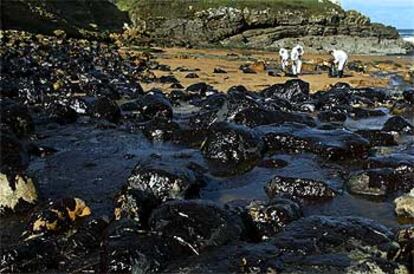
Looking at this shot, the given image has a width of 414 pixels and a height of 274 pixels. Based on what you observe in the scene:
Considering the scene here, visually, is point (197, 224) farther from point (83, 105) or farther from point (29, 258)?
point (83, 105)

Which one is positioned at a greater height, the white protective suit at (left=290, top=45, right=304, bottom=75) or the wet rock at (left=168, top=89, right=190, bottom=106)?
the white protective suit at (left=290, top=45, right=304, bottom=75)

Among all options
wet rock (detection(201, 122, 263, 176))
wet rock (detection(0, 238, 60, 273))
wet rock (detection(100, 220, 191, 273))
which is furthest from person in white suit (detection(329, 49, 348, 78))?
wet rock (detection(0, 238, 60, 273))

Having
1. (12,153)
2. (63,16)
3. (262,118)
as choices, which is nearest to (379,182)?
(262,118)

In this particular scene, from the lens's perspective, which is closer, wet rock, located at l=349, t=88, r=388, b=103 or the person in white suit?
wet rock, located at l=349, t=88, r=388, b=103

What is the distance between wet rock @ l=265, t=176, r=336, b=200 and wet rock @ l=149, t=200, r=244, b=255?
77.0 inches

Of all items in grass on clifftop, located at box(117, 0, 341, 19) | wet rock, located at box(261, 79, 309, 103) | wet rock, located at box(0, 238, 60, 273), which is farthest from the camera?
grass on clifftop, located at box(117, 0, 341, 19)

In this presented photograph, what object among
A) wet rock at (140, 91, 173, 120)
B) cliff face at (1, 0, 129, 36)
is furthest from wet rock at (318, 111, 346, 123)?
cliff face at (1, 0, 129, 36)

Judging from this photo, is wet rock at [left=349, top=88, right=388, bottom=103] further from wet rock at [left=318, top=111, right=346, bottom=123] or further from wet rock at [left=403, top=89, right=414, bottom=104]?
wet rock at [left=318, top=111, right=346, bottom=123]

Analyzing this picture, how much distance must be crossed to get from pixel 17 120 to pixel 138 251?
24.6 feet

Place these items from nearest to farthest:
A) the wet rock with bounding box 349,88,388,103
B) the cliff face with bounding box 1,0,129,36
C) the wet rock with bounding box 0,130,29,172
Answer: the wet rock with bounding box 0,130,29,172 → the wet rock with bounding box 349,88,388,103 → the cliff face with bounding box 1,0,129,36

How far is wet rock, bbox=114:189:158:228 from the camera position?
6.59 m

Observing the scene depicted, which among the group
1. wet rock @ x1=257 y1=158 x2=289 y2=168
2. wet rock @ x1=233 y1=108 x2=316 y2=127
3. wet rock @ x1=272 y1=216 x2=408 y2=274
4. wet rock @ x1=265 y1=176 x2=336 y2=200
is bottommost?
wet rock @ x1=257 y1=158 x2=289 y2=168

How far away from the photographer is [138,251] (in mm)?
5547

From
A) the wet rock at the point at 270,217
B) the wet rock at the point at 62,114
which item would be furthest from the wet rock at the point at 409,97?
the wet rock at the point at 270,217
